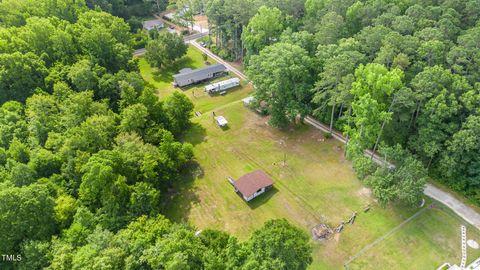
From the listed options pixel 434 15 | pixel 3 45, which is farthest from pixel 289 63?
pixel 3 45

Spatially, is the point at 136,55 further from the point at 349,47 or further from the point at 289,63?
the point at 349,47

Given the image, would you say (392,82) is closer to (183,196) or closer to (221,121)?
(221,121)

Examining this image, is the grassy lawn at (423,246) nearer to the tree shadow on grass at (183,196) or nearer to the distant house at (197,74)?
the tree shadow on grass at (183,196)

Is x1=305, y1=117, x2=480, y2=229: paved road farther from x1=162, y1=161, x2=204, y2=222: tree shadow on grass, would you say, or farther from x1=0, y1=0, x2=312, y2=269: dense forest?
x1=162, y1=161, x2=204, y2=222: tree shadow on grass

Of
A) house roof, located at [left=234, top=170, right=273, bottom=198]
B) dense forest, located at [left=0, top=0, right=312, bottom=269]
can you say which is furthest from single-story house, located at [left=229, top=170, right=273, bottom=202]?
dense forest, located at [left=0, top=0, right=312, bottom=269]

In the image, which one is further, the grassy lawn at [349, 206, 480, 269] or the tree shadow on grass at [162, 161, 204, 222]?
the tree shadow on grass at [162, 161, 204, 222]

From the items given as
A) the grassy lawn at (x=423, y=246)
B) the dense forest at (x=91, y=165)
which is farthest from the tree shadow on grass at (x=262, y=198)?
the grassy lawn at (x=423, y=246)
